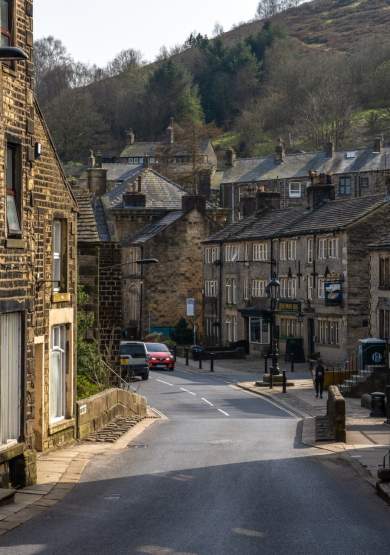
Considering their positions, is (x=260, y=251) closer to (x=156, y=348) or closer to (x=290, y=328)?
(x=290, y=328)

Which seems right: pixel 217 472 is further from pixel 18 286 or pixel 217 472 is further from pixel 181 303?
pixel 181 303

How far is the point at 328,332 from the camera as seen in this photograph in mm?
67062

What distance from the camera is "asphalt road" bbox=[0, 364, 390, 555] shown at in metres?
15.3

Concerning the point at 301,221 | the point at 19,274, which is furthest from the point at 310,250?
the point at 19,274

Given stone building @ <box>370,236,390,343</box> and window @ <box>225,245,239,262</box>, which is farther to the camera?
window @ <box>225,245,239,262</box>

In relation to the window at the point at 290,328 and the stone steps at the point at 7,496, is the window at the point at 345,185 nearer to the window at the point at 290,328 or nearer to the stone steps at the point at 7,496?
the window at the point at 290,328

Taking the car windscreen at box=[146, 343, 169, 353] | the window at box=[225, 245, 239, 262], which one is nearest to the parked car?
the car windscreen at box=[146, 343, 169, 353]

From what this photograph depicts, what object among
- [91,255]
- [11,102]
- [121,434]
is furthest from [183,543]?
[91,255]

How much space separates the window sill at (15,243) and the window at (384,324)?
3914 cm

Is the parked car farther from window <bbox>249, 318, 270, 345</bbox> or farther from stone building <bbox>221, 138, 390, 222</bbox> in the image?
stone building <bbox>221, 138, 390, 222</bbox>

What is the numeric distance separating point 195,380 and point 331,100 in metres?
102

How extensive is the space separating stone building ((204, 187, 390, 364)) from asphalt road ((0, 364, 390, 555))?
3475 centimetres

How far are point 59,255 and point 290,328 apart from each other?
45.1 m

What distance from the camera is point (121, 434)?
98.5ft
